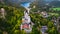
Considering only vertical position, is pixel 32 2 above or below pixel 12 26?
above

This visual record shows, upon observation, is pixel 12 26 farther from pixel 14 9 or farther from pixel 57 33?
pixel 57 33

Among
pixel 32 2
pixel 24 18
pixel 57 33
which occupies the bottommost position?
pixel 57 33

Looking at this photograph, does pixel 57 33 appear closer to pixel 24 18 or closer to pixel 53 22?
pixel 53 22

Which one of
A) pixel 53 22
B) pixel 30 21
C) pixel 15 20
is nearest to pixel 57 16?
pixel 53 22

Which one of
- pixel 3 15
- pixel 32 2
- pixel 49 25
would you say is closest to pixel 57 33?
pixel 49 25

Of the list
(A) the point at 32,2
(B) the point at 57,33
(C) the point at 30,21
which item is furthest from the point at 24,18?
(B) the point at 57,33

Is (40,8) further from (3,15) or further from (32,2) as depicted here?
(3,15)

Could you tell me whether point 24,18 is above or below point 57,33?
above
